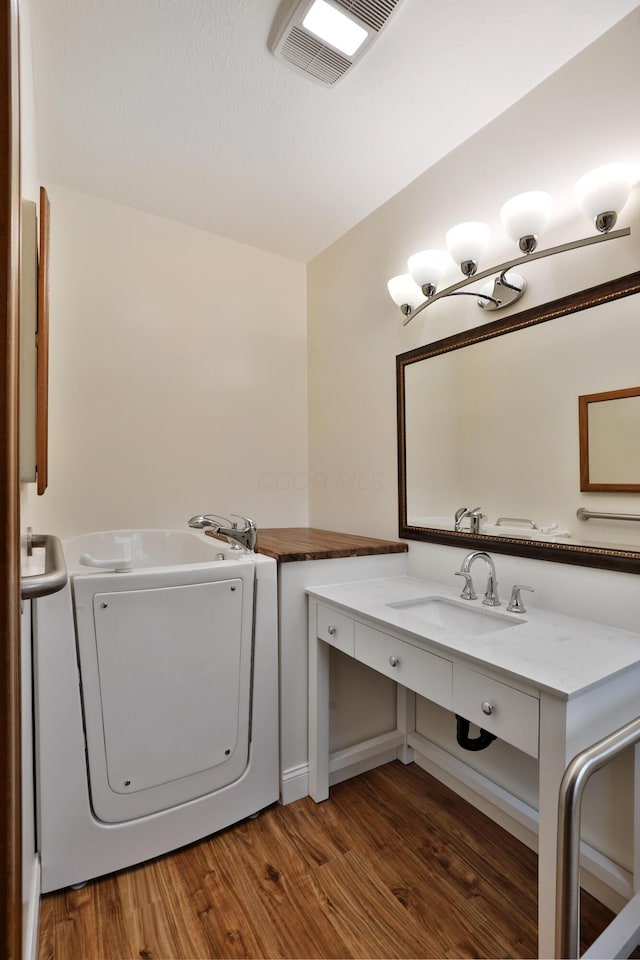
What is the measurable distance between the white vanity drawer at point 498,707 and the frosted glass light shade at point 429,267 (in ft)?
4.67

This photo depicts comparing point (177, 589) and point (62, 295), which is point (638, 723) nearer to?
point (177, 589)

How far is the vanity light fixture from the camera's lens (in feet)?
4.35

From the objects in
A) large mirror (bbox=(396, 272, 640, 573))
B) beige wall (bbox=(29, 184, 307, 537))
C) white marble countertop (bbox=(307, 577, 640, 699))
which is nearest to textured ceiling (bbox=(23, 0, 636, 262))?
beige wall (bbox=(29, 184, 307, 537))

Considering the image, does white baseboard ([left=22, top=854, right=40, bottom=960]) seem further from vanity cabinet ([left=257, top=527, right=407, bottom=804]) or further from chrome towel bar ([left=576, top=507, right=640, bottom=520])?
chrome towel bar ([left=576, top=507, right=640, bottom=520])

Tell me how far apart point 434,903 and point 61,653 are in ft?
4.20

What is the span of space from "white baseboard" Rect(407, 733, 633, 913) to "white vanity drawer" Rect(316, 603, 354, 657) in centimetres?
69

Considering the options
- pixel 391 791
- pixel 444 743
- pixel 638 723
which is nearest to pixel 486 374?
pixel 638 723

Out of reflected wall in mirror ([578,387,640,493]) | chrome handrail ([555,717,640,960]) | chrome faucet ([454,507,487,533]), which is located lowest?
chrome handrail ([555,717,640,960])

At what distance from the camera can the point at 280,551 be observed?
1.86 m

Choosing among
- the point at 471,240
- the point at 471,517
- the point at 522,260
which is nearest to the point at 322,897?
the point at 471,517

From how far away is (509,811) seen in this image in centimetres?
163

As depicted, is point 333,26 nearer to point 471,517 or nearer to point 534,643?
point 471,517

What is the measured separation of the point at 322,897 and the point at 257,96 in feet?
8.55

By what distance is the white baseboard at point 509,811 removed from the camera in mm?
1336
